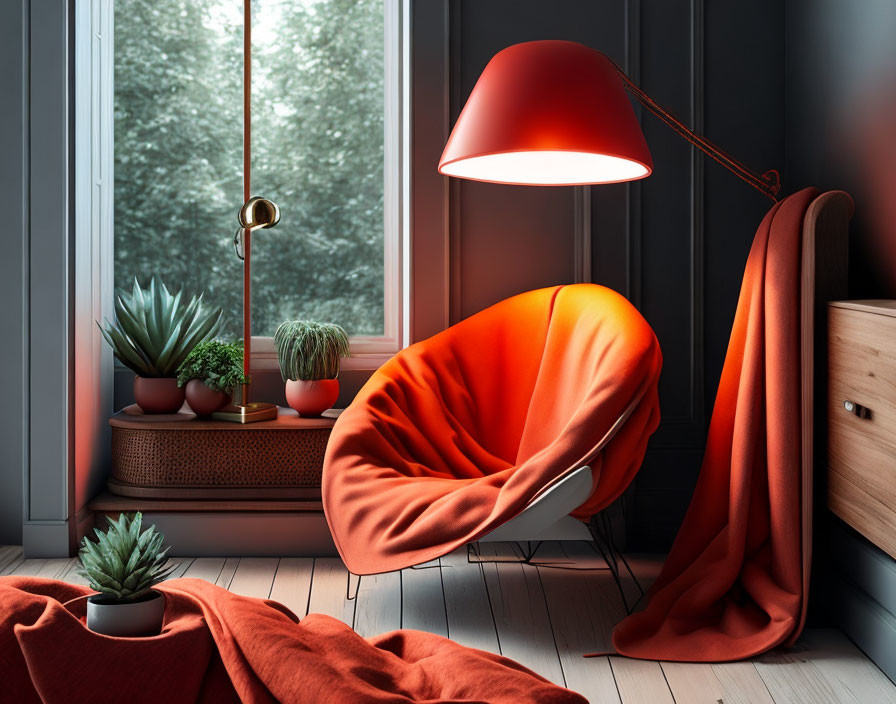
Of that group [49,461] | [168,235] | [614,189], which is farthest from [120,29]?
[614,189]

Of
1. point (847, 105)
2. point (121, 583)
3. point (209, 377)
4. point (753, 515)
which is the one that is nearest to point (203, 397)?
point (209, 377)

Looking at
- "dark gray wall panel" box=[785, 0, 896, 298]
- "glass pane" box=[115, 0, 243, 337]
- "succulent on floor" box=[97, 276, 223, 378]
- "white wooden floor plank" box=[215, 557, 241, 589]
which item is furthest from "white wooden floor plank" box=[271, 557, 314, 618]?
"dark gray wall panel" box=[785, 0, 896, 298]

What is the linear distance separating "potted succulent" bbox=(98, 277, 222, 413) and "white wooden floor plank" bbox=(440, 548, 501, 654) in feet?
3.73

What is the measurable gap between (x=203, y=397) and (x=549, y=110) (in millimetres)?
1565

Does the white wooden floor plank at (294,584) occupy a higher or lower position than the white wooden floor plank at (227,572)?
lower

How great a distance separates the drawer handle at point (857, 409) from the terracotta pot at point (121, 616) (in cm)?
160

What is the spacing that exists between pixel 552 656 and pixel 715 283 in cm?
152

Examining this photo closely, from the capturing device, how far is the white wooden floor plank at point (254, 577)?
8.30 feet

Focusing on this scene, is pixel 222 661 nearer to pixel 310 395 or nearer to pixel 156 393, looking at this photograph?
pixel 310 395

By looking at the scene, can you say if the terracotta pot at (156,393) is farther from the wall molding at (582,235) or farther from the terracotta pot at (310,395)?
the wall molding at (582,235)

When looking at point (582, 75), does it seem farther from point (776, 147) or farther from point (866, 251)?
point (776, 147)

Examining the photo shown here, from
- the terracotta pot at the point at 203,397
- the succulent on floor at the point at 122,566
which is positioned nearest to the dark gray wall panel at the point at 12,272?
the terracotta pot at the point at 203,397

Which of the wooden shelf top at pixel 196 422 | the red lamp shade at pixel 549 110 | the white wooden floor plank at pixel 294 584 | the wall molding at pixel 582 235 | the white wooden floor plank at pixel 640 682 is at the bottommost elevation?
the white wooden floor plank at pixel 640 682

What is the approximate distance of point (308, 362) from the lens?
9.62 feet
